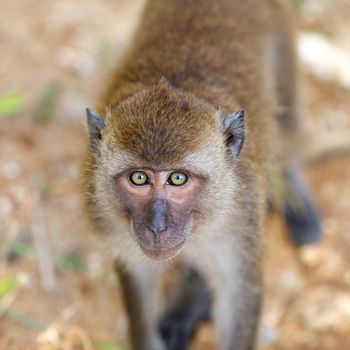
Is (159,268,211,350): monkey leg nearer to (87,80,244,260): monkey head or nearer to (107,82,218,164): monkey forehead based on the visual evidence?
(87,80,244,260): monkey head

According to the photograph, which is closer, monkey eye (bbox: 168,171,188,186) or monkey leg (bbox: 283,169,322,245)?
monkey eye (bbox: 168,171,188,186)

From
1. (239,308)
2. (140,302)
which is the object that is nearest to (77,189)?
(140,302)

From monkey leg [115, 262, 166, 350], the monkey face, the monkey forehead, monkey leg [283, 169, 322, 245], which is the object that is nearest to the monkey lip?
the monkey face

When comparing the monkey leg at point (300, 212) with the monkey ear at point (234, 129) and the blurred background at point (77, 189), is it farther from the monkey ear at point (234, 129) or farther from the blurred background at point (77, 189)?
the monkey ear at point (234, 129)

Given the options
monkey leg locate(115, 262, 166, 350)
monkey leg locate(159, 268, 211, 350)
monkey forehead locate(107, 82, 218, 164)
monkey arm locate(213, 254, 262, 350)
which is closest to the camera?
monkey forehead locate(107, 82, 218, 164)

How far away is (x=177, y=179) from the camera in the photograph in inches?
136

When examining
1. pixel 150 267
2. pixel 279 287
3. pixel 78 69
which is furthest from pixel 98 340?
pixel 78 69

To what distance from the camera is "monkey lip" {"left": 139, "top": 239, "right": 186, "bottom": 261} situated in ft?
11.1

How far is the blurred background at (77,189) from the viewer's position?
4977mm

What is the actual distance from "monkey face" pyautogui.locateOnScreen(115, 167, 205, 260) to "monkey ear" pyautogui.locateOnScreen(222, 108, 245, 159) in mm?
238

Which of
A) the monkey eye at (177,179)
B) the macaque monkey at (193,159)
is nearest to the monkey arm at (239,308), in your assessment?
the macaque monkey at (193,159)

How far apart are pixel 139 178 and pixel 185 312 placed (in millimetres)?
1817

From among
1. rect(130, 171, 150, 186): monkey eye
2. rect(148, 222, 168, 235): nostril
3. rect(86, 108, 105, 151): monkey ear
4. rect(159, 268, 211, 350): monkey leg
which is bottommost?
rect(159, 268, 211, 350): monkey leg

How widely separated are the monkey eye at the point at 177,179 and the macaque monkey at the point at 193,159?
13 mm
